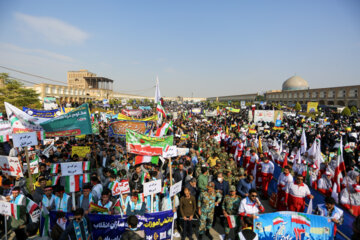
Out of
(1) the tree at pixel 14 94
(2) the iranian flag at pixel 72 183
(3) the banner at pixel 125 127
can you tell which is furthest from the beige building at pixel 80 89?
(2) the iranian flag at pixel 72 183

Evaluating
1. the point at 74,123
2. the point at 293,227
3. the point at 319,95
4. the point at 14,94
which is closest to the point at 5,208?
the point at 74,123

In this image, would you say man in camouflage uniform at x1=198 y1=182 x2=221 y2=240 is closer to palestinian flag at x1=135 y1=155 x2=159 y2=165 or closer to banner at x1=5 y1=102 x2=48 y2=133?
palestinian flag at x1=135 y1=155 x2=159 y2=165

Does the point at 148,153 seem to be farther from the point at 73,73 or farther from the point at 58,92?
the point at 73,73

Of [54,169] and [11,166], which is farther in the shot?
[54,169]

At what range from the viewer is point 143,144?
776 cm

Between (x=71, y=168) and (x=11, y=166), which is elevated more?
(x=71, y=168)

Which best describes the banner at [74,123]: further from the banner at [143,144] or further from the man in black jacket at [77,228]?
the man in black jacket at [77,228]

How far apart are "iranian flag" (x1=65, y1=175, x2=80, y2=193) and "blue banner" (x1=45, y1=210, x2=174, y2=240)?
102cm

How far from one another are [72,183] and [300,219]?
5.59 meters

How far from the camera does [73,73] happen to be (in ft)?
360

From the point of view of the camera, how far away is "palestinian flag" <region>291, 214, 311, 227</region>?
13.9 feet

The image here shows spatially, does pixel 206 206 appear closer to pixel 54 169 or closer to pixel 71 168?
pixel 71 168

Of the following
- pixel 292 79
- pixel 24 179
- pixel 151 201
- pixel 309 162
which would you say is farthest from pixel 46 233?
pixel 292 79

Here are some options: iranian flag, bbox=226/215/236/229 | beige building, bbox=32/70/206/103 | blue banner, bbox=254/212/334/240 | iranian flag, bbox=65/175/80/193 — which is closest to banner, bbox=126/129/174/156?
iranian flag, bbox=65/175/80/193
